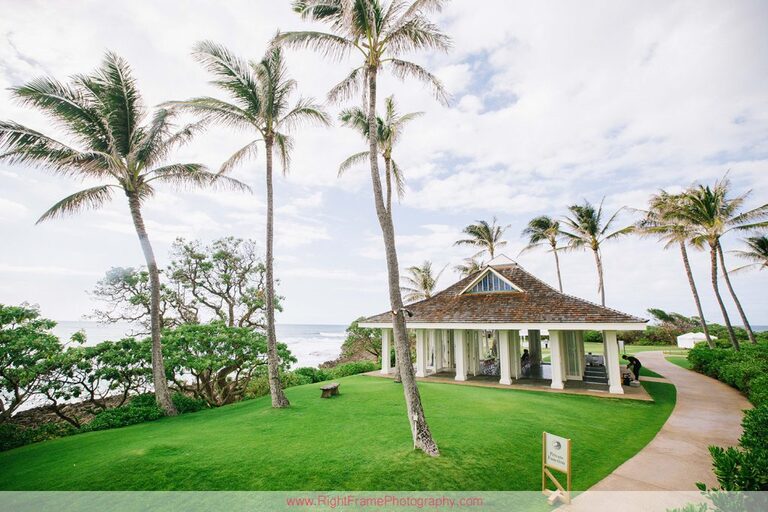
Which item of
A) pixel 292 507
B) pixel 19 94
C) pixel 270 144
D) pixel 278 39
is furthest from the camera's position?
pixel 270 144

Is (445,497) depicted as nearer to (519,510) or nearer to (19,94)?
(519,510)

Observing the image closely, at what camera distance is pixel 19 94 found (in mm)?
8930

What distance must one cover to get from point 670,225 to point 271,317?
24.2m

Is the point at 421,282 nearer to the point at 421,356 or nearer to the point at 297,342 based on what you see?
the point at 421,356

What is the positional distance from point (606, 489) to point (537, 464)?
3.63 feet

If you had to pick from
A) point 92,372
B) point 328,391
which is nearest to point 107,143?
point 92,372

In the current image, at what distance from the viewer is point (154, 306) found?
424 inches

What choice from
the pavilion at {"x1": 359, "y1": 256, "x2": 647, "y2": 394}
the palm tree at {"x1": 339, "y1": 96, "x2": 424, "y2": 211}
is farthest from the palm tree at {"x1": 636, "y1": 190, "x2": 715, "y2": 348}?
the palm tree at {"x1": 339, "y1": 96, "x2": 424, "y2": 211}

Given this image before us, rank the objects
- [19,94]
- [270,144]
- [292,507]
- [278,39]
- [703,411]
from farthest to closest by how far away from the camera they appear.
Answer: [270,144] < [703,411] < [19,94] < [278,39] < [292,507]

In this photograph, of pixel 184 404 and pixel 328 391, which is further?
pixel 328 391

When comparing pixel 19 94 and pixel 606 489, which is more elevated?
pixel 19 94

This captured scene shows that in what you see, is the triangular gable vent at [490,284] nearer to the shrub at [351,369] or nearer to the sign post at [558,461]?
the shrub at [351,369]

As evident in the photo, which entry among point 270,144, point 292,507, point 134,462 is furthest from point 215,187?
point 292,507

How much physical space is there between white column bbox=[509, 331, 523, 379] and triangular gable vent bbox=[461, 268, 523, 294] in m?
2.24
